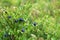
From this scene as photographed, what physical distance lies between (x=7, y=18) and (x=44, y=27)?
25.7 inches

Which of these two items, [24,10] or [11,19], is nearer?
[11,19]

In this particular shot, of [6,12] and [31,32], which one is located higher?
[6,12]

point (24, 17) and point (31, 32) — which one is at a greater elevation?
point (24, 17)

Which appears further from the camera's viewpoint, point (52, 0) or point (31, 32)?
point (52, 0)

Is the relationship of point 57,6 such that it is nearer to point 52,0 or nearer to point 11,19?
point 52,0

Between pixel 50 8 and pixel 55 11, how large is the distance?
139mm

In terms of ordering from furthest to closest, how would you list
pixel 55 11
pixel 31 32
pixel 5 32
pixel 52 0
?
pixel 52 0
pixel 55 11
pixel 31 32
pixel 5 32

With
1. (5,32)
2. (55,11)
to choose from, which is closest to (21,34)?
(5,32)

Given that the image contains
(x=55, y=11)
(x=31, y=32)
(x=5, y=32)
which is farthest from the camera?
(x=55, y=11)

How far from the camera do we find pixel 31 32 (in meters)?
3.53

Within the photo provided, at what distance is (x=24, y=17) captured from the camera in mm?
3363

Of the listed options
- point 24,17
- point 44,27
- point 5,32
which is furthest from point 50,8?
point 5,32

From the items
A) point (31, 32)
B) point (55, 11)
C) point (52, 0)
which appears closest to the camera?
point (31, 32)

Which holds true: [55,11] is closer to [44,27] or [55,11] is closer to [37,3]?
[37,3]
